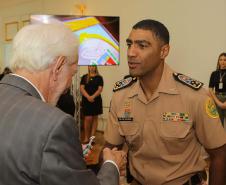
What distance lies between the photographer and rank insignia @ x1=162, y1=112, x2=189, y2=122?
1810mm

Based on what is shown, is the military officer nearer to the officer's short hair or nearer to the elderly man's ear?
the officer's short hair

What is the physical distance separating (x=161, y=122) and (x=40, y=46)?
3.10ft

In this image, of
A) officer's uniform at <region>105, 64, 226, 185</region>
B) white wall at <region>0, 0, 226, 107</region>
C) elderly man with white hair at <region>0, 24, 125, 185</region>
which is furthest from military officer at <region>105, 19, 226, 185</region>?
white wall at <region>0, 0, 226, 107</region>

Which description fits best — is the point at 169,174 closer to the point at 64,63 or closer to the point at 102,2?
the point at 64,63

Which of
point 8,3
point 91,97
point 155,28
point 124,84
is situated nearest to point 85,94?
point 91,97

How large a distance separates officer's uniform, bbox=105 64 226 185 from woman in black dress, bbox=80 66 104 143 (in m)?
4.05

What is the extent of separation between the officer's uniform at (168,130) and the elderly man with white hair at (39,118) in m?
0.62

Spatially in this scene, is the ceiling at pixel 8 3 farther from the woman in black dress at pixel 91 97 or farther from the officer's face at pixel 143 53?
the officer's face at pixel 143 53

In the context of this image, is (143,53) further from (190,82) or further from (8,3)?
(8,3)

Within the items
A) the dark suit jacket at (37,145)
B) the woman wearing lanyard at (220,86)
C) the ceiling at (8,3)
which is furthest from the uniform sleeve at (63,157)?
the ceiling at (8,3)

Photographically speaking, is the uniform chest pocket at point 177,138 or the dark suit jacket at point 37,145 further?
the uniform chest pocket at point 177,138

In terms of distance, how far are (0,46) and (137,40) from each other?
9676 mm

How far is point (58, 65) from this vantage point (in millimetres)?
1204

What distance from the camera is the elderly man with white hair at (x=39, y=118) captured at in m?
0.99
